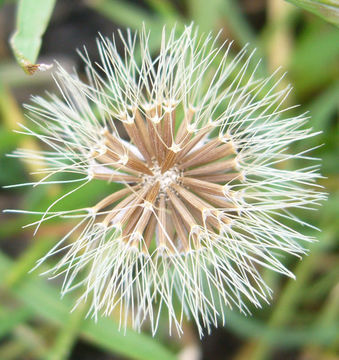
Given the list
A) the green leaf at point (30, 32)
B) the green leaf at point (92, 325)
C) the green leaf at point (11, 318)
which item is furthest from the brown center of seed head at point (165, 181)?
the green leaf at point (11, 318)

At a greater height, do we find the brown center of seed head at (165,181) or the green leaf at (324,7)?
the green leaf at (324,7)

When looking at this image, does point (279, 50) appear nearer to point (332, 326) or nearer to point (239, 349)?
point (332, 326)

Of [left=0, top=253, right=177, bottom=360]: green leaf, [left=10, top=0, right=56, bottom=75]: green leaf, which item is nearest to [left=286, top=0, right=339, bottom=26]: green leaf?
[left=10, top=0, right=56, bottom=75]: green leaf

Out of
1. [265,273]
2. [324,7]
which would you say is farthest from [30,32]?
[265,273]

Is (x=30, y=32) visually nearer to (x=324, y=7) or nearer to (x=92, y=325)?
(x=324, y=7)

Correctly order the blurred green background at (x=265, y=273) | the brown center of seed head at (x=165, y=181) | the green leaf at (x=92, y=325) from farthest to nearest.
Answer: the blurred green background at (x=265, y=273), the green leaf at (x=92, y=325), the brown center of seed head at (x=165, y=181)

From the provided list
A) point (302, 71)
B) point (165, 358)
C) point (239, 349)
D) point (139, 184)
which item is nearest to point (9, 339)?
point (165, 358)

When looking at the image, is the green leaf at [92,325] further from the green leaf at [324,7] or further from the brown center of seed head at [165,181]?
the green leaf at [324,7]
